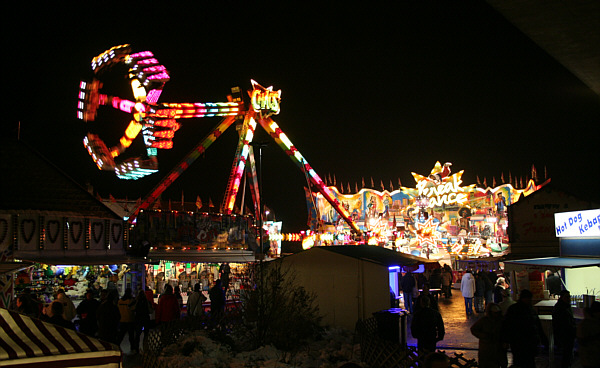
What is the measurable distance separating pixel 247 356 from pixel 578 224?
11354mm

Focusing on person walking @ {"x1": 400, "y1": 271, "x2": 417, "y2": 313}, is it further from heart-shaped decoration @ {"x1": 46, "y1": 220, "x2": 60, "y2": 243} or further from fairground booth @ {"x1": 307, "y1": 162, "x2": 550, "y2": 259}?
fairground booth @ {"x1": 307, "y1": 162, "x2": 550, "y2": 259}

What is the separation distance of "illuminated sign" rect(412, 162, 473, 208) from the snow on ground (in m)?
39.2

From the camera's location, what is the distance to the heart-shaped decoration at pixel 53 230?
1627 centimetres

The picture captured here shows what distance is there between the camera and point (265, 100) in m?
36.1

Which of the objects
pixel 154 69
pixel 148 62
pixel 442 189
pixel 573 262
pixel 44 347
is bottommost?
pixel 44 347

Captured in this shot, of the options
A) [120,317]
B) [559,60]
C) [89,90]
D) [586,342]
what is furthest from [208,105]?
[586,342]

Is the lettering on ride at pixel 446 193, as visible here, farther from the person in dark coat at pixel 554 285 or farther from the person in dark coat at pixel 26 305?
the person in dark coat at pixel 26 305

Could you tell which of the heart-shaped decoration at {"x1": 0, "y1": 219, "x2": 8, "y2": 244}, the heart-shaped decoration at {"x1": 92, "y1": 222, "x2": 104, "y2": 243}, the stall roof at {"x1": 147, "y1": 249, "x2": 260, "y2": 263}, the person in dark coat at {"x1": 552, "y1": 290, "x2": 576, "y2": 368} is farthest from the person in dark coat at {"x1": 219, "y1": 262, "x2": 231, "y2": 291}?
the person in dark coat at {"x1": 552, "y1": 290, "x2": 576, "y2": 368}

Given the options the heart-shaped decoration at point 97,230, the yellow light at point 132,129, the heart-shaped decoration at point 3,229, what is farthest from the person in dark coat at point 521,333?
the yellow light at point 132,129

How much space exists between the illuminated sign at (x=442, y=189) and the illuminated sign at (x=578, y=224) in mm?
30541

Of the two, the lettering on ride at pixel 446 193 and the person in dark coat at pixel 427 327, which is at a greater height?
the lettering on ride at pixel 446 193

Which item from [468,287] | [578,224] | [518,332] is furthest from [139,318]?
[578,224]

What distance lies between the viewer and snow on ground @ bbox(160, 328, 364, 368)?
30.6 feet

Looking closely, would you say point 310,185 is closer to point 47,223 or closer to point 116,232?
point 116,232
